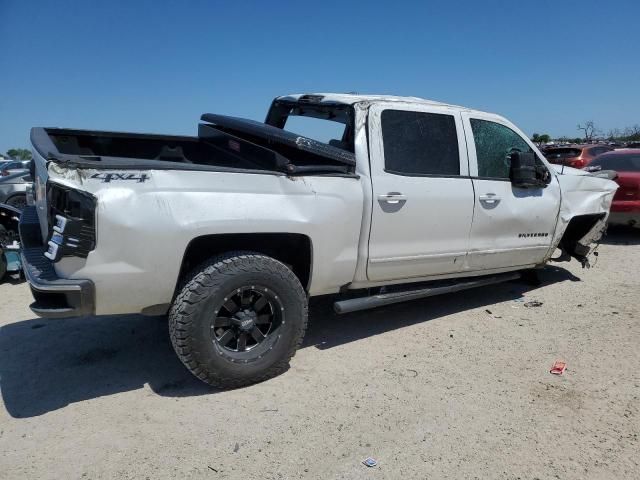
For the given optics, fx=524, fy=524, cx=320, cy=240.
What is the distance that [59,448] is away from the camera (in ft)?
9.40

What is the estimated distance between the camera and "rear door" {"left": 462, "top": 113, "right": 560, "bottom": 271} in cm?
455

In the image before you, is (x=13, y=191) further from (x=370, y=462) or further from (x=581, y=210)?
(x=581, y=210)

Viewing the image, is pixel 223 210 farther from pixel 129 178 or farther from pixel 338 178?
pixel 338 178

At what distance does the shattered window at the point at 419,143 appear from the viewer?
13.4ft

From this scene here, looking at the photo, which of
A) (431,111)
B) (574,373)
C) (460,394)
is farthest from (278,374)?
(431,111)

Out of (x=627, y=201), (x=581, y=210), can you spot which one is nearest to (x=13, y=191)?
(x=581, y=210)

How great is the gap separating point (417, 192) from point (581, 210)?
2.42 m

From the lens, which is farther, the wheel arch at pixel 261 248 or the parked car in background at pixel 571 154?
the parked car in background at pixel 571 154

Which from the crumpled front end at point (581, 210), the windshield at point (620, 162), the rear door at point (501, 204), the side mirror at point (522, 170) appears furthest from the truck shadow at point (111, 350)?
the windshield at point (620, 162)

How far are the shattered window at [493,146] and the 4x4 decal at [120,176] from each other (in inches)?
113

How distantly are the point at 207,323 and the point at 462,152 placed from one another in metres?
2.60

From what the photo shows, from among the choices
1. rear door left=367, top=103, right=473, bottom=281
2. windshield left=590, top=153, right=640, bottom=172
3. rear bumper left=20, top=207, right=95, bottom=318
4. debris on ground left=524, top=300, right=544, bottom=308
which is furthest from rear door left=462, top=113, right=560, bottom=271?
windshield left=590, top=153, right=640, bottom=172

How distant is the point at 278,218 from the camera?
11.2 ft

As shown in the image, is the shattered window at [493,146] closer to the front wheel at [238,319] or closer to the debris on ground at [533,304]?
the debris on ground at [533,304]
